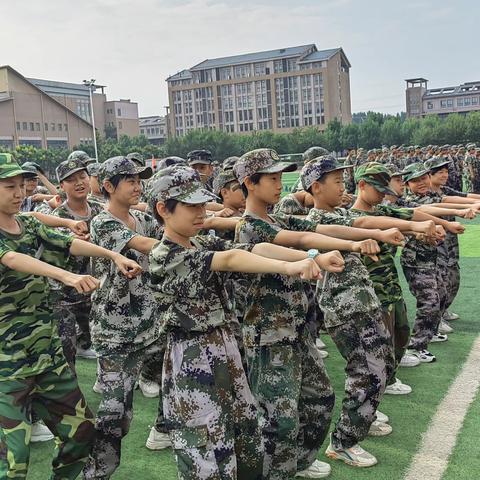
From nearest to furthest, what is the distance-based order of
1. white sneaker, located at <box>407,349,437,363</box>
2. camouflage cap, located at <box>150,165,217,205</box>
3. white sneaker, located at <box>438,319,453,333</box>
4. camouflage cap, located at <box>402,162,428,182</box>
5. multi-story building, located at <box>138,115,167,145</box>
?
1. camouflage cap, located at <box>150,165,217,205</box>
2. white sneaker, located at <box>407,349,437,363</box>
3. camouflage cap, located at <box>402,162,428,182</box>
4. white sneaker, located at <box>438,319,453,333</box>
5. multi-story building, located at <box>138,115,167,145</box>

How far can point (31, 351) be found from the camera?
11.9 feet

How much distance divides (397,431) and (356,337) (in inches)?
44.6

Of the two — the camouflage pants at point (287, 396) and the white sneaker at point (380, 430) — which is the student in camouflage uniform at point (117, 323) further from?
the white sneaker at point (380, 430)

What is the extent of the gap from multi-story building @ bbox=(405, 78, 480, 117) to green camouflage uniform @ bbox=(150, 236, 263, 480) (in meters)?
101

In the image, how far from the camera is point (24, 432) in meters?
3.48

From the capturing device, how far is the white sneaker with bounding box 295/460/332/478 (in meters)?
4.30

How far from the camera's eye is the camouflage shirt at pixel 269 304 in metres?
3.82

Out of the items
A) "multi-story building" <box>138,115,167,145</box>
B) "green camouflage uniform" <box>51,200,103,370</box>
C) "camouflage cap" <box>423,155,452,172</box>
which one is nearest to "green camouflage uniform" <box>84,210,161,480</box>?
"green camouflage uniform" <box>51,200,103,370</box>

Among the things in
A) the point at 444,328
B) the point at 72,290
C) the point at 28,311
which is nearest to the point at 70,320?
the point at 72,290

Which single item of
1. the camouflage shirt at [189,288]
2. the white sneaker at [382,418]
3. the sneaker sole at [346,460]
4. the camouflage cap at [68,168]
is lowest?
the sneaker sole at [346,460]

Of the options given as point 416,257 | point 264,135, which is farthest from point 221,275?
point 264,135

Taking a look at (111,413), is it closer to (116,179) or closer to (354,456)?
(116,179)

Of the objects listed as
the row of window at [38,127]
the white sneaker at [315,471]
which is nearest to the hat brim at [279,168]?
the white sneaker at [315,471]

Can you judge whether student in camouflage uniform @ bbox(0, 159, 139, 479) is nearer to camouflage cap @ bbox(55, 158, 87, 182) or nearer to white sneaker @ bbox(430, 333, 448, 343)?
camouflage cap @ bbox(55, 158, 87, 182)
